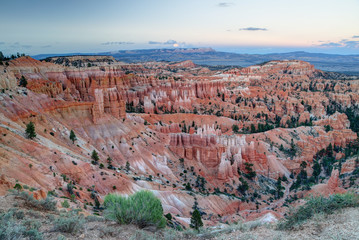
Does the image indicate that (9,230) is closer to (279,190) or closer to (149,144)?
(149,144)

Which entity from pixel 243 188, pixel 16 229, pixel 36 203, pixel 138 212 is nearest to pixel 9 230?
pixel 16 229

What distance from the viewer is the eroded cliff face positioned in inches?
770

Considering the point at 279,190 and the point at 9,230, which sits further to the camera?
the point at 279,190

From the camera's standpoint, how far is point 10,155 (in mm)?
15312

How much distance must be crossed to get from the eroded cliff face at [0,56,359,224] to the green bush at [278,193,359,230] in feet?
35.4

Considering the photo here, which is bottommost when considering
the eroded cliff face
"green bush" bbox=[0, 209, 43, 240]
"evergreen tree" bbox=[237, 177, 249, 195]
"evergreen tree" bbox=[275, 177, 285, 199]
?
"evergreen tree" bbox=[275, 177, 285, 199]

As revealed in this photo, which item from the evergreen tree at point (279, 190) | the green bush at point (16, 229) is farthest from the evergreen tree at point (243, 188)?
the green bush at point (16, 229)

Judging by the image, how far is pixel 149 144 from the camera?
3591 centimetres

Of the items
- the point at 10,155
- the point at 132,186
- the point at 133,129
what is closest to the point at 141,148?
the point at 133,129

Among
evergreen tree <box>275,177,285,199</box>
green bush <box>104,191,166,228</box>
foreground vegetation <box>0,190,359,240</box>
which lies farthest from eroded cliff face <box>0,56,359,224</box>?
green bush <box>104,191,166,228</box>

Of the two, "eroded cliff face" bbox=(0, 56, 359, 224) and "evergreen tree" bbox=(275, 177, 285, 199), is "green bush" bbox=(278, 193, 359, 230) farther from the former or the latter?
"evergreen tree" bbox=(275, 177, 285, 199)

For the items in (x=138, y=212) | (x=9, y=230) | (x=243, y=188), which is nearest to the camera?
(x=9, y=230)

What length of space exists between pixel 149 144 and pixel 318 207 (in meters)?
27.6

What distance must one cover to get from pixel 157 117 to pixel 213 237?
41653 mm
